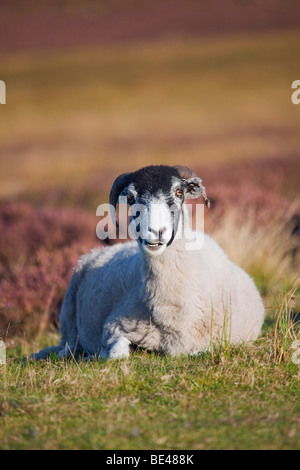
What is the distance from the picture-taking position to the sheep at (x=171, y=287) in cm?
552

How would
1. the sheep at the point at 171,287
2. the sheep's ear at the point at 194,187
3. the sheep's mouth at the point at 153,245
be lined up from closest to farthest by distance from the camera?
the sheep's mouth at the point at 153,245 < the sheep at the point at 171,287 < the sheep's ear at the point at 194,187

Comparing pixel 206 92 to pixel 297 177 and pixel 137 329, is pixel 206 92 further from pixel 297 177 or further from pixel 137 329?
pixel 137 329

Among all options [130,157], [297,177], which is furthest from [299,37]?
[297,177]

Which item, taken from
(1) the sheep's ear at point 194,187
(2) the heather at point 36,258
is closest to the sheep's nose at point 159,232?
(1) the sheep's ear at point 194,187

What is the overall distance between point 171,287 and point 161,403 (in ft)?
5.58

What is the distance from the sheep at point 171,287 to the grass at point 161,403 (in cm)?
49

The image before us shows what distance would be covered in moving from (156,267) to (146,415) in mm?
1990

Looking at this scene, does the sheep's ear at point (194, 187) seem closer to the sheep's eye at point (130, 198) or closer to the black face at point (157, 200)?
the black face at point (157, 200)

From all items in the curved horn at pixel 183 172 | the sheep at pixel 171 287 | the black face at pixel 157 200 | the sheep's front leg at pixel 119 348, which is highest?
the curved horn at pixel 183 172

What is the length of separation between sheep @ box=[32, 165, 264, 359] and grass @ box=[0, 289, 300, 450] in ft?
1.61

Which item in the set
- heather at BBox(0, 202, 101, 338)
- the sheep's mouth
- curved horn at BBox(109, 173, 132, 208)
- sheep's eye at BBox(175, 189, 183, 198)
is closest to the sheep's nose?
the sheep's mouth

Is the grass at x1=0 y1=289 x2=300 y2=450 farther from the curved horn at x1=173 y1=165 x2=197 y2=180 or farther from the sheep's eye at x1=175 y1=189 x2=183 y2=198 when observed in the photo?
the curved horn at x1=173 y1=165 x2=197 y2=180

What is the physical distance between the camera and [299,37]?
2325 inches

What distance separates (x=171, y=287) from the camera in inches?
228
